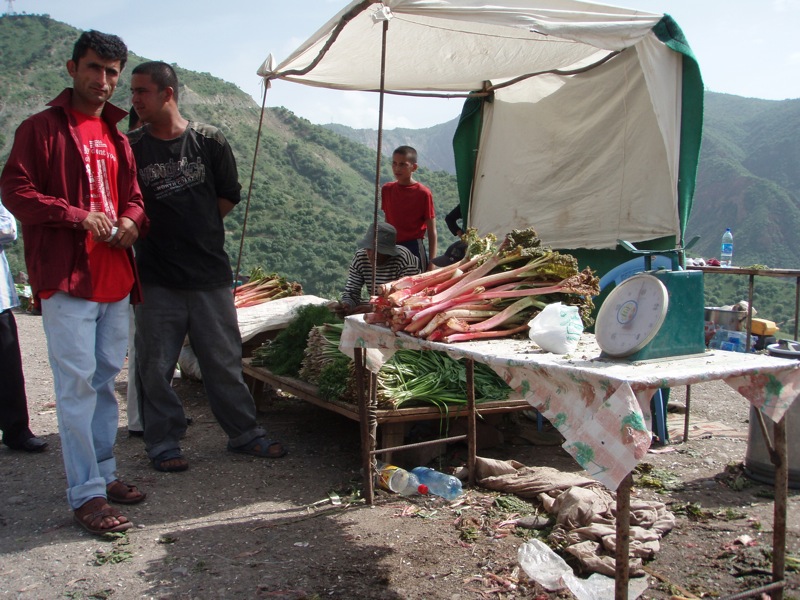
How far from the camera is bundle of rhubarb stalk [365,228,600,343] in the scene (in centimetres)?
289

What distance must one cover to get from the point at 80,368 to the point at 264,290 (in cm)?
382

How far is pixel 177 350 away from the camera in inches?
163

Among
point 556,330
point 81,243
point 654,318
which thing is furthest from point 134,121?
point 654,318

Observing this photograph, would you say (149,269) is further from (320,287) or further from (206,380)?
(320,287)

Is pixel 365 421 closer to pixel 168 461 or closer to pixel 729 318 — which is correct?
pixel 168 461

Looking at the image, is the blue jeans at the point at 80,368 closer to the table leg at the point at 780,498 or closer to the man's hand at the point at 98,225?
the man's hand at the point at 98,225

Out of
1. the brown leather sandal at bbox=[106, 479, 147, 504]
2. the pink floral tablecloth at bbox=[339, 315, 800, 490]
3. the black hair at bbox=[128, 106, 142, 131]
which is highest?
the black hair at bbox=[128, 106, 142, 131]

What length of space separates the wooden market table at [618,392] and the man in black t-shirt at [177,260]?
5.66 ft

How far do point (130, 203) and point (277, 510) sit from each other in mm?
1797

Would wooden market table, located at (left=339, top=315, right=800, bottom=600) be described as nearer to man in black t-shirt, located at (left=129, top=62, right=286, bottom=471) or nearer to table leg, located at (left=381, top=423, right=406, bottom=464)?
table leg, located at (left=381, top=423, right=406, bottom=464)

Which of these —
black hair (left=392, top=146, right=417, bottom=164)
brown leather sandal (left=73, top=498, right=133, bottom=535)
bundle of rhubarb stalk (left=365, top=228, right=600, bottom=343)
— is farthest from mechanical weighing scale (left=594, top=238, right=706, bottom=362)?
black hair (left=392, top=146, right=417, bottom=164)

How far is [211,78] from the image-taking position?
50.0 metres

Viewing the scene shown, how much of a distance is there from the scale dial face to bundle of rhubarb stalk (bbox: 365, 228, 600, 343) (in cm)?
53

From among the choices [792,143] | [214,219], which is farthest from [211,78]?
[214,219]
